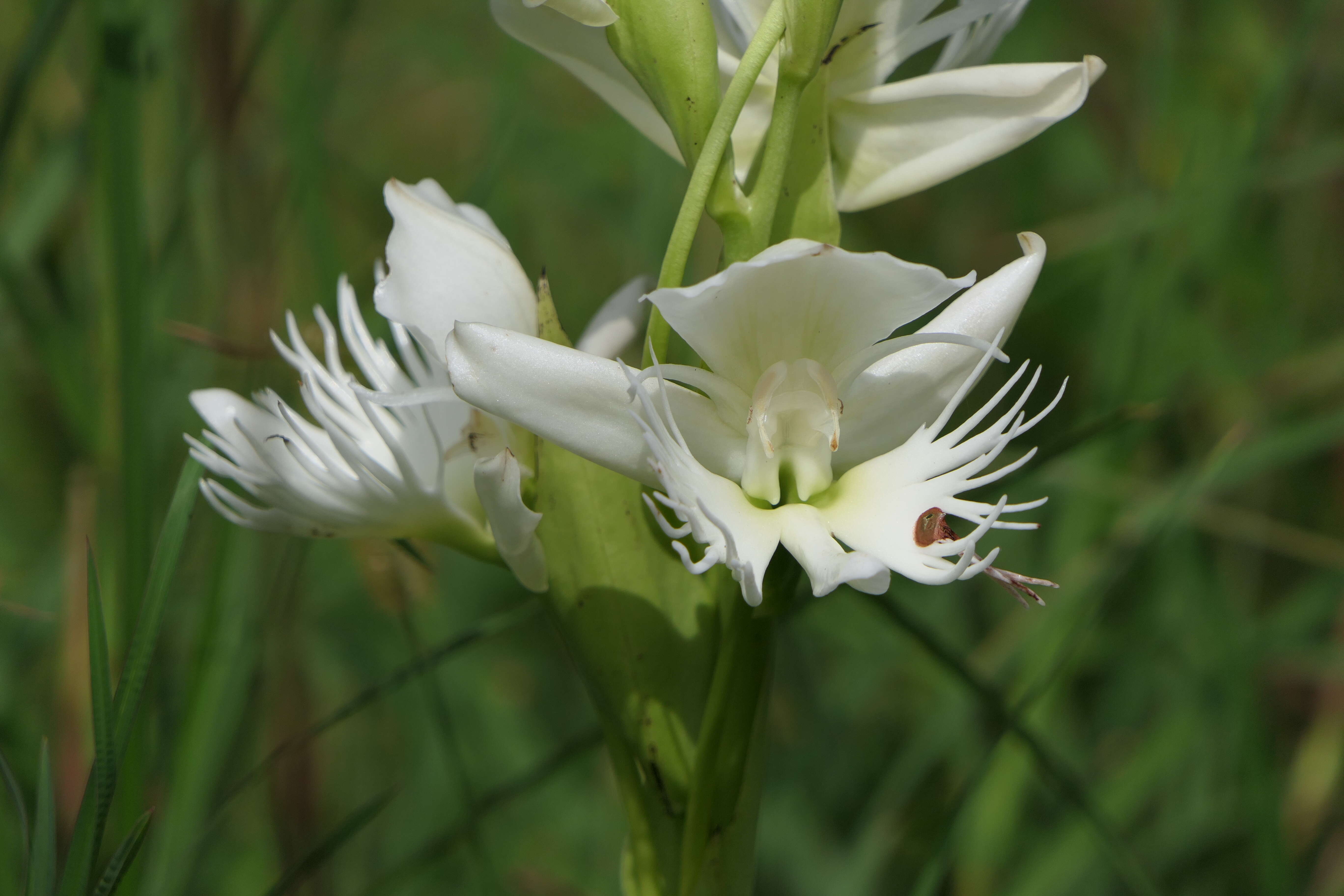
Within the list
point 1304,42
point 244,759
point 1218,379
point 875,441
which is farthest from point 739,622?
point 1218,379

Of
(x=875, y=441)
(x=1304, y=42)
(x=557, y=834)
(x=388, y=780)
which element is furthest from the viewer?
(x=388, y=780)

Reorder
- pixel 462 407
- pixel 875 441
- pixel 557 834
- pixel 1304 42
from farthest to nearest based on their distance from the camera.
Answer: pixel 557 834, pixel 1304 42, pixel 462 407, pixel 875 441

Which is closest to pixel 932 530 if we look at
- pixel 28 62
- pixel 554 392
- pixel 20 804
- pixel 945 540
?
pixel 945 540

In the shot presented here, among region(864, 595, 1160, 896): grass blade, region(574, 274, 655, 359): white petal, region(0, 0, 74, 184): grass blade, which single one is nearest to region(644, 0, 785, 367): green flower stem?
region(574, 274, 655, 359): white petal

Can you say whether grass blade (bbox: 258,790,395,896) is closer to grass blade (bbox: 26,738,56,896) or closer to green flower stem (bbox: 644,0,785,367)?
grass blade (bbox: 26,738,56,896)

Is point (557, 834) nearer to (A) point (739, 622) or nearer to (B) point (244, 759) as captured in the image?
(B) point (244, 759)

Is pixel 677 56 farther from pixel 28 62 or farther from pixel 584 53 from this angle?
pixel 28 62

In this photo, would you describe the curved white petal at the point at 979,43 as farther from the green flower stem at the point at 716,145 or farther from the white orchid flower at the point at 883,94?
the green flower stem at the point at 716,145
